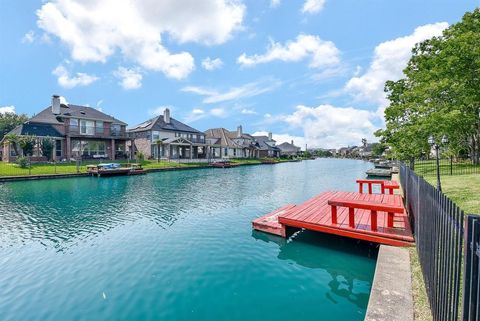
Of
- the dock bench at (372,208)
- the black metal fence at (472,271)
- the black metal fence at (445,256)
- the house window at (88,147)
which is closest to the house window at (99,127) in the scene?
the house window at (88,147)

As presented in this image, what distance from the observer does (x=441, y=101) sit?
16.7m

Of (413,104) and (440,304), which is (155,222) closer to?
(440,304)

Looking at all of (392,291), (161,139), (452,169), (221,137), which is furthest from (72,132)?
(452,169)

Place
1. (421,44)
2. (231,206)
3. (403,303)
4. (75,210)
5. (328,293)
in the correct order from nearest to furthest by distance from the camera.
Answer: (403,303) → (328,293) → (75,210) → (231,206) → (421,44)

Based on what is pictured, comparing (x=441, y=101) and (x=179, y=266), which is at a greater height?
(x=441, y=101)

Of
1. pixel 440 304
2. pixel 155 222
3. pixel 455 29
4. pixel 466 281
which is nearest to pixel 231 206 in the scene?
pixel 155 222

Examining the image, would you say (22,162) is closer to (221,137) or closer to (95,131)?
(95,131)

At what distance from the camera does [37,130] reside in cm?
3372

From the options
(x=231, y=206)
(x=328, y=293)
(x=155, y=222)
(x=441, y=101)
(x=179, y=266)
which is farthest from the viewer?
(x=441, y=101)

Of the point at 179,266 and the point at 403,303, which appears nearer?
the point at 403,303

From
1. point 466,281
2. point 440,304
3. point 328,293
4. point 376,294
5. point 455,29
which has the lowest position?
point 328,293

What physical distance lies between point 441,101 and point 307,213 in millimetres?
14452

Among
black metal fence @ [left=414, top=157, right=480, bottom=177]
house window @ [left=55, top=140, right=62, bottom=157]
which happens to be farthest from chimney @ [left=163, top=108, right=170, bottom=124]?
black metal fence @ [left=414, top=157, right=480, bottom=177]

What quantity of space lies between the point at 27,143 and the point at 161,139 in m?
19.4
